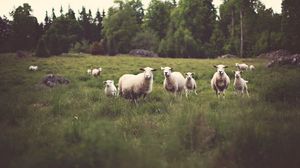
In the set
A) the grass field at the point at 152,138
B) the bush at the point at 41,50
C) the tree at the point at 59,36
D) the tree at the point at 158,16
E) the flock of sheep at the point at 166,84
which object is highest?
the tree at the point at 158,16

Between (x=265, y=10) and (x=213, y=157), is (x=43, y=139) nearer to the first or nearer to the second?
(x=213, y=157)

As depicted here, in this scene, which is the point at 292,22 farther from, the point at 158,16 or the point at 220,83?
the point at 158,16

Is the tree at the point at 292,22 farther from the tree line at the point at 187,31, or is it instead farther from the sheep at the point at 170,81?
the sheep at the point at 170,81

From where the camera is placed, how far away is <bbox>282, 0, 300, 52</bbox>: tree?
34.2m

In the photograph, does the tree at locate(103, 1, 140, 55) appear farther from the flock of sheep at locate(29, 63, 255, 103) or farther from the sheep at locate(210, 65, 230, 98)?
the sheep at locate(210, 65, 230, 98)

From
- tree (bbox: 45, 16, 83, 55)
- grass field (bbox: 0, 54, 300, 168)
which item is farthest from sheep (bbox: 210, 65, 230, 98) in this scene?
tree (bbox: 45, 16, 83, 55)

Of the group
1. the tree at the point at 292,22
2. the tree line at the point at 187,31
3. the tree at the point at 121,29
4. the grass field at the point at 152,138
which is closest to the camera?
the grass field at the point at 152,138

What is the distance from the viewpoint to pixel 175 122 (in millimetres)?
7234

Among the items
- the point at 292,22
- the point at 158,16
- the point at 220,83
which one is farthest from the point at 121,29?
the point at 220,83

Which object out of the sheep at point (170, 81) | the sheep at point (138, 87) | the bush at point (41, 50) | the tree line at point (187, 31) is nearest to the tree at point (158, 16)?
the tree line at point (187, 31)

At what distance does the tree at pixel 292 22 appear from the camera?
34178 mm

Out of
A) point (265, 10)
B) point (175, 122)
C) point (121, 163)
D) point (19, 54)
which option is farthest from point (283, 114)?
point (265, 10)

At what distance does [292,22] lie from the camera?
3597 cm

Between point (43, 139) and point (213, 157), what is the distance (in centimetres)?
301
